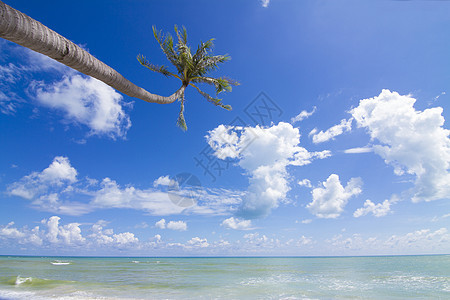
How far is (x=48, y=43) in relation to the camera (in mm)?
3568

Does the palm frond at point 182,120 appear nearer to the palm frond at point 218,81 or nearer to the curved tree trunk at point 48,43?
the palm frond at point 218,81

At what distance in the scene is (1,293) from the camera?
11203mm

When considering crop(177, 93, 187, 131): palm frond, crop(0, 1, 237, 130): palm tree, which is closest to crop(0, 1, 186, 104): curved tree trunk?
crop(0, 1, 237, 130): palm tree

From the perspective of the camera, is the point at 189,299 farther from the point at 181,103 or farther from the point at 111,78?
the point at 111,78

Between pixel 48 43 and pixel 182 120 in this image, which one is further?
pixel 182 120

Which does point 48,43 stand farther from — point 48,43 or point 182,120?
point 182,120

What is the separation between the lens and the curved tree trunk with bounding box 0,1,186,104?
309 cm

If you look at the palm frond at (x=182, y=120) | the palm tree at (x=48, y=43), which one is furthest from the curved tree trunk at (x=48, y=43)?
the palm frond at (x=182, y=120)

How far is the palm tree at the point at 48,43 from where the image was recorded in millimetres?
3088

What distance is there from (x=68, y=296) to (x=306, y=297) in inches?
463

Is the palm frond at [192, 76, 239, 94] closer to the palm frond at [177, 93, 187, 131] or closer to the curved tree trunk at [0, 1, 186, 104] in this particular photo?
the palm frond at [177, 93, 187, 131]

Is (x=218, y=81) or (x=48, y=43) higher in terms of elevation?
(x=218, y=81)

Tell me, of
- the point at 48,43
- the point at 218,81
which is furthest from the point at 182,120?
the point at 48,43

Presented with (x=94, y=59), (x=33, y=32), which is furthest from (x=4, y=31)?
(x=94, y=59)
